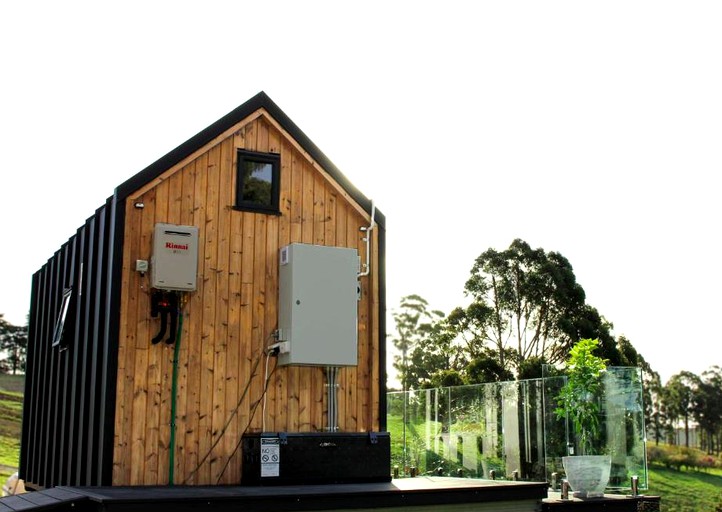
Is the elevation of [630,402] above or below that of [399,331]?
below

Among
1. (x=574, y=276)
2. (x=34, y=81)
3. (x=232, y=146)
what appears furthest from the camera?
(x=574, y=276)

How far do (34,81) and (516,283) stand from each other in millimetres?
19171

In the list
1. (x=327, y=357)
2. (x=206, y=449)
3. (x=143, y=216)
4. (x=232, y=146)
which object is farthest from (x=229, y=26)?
(x=206, y=449)

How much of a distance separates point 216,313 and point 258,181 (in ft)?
4.60

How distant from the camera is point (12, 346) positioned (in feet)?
98.1

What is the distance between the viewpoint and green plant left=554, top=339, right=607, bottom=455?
9.98 meters

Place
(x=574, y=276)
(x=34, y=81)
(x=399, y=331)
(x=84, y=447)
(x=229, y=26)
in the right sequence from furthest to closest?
1. (x=399, y=331)
2. (x=574, y=276)
3. (x=34, y=81)
4. (x=229, y=26)
5. (x=84, y=447)

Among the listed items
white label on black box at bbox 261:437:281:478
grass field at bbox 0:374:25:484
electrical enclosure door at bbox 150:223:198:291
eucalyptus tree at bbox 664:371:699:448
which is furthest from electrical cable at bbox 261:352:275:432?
eucalyptus tree at bbox 664:371:699:448

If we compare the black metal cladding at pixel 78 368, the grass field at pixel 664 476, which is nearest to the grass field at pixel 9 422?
the grass field at pixel 664 476

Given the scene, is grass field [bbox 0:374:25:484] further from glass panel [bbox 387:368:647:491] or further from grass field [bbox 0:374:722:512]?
glass panel [bbox 387:368:647:491]

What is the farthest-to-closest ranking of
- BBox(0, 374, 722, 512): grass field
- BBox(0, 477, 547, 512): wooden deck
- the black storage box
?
BBox(0, 374, 722, 512): grass field
the black storage box
BBox(0, 477, 547, 512): wooden deck

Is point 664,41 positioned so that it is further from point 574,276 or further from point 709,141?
point 574,276

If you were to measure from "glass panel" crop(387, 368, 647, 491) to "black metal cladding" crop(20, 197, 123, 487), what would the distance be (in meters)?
5.63

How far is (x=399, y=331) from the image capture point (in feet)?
114
